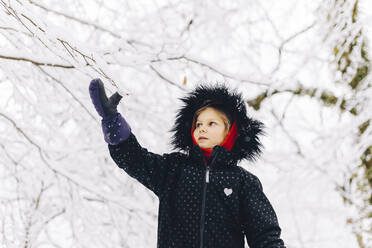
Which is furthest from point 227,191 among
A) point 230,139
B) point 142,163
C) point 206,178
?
point 142,163

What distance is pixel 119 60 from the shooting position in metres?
2.04

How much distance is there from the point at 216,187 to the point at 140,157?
1.27ft

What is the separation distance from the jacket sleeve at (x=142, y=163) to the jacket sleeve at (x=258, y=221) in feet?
1.27

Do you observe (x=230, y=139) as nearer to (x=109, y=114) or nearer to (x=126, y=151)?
(x=126, y=151)

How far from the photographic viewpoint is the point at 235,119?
201 cm

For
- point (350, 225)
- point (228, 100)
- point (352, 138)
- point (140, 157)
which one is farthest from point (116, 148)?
point (350, 225)

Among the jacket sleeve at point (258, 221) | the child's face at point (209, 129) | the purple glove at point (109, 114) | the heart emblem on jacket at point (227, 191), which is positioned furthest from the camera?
the child's face at point (209, 129)

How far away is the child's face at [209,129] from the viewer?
6.22ft

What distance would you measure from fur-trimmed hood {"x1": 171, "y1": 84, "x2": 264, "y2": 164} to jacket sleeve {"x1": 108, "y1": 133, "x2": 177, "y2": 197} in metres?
0.18

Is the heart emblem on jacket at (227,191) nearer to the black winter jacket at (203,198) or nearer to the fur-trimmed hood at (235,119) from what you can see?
the black winter jacket at (203,198)

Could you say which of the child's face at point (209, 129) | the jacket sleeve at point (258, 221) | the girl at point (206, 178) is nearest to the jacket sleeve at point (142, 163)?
the girl at point (206, 178)

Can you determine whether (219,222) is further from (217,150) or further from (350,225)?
(350,225)

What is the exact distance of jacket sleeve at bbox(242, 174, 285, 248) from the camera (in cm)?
165

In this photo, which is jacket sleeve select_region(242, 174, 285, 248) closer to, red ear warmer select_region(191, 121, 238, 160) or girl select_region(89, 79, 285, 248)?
girl select_region(89, 79, 285, 248)
